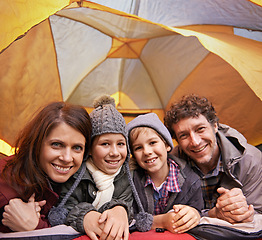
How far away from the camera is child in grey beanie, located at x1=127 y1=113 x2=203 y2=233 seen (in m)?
1.29

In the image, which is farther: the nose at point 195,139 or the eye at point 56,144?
the nose at point 195,139

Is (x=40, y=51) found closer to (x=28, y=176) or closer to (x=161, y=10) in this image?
(x=161, y=10)

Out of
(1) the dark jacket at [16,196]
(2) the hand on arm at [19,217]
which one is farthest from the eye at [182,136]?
(2) the hand on arm at [19,217]

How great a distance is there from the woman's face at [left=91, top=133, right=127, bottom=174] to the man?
0.39m

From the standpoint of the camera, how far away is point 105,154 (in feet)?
3.89

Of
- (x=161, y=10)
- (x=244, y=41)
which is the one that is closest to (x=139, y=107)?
(x=161, y=10)

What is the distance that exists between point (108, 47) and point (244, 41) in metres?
1.11

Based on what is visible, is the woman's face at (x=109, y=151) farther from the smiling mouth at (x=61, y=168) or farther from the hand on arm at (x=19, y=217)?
the hand on arm at (x=19, y=217)

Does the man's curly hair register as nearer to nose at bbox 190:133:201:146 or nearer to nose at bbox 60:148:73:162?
nose at bbox 190:133:201:146

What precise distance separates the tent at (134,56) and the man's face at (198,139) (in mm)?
322

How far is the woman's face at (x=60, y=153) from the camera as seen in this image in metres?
1.07

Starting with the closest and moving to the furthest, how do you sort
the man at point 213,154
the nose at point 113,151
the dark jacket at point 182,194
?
the nose at point 113,151 < the dark jacket at point 182,194 < the man at point 213,154

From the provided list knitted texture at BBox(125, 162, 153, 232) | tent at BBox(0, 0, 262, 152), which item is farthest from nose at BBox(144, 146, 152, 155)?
tent at BBox(0, 0, 262, 152)

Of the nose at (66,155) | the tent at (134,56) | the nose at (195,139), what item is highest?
the tent at (134,56)
